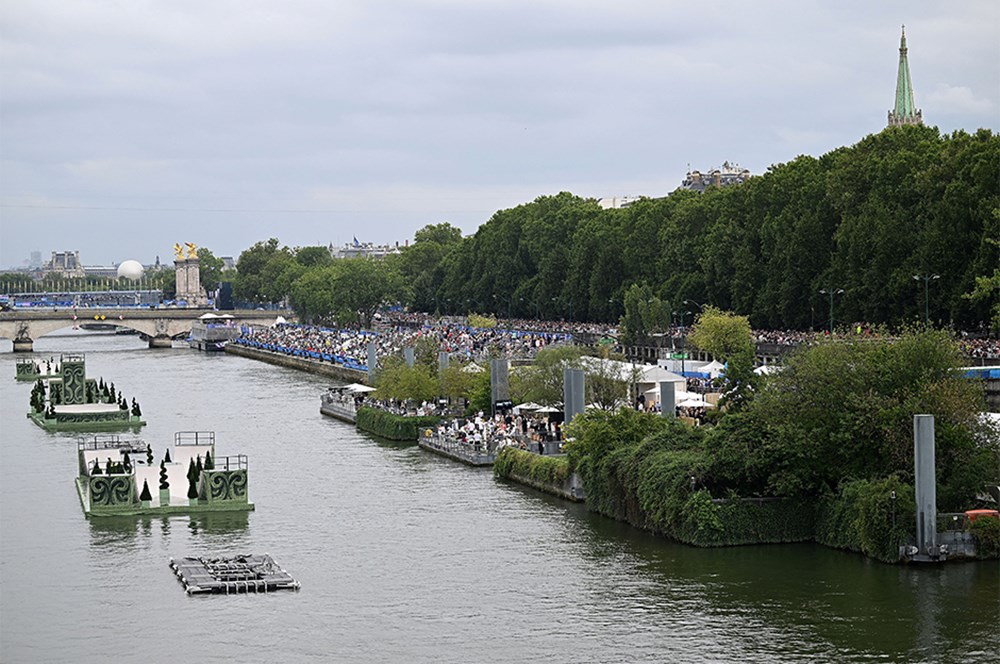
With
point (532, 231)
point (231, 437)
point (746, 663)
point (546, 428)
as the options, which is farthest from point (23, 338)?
point (746, 663)

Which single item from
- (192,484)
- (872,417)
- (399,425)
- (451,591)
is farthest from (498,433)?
(451,591)

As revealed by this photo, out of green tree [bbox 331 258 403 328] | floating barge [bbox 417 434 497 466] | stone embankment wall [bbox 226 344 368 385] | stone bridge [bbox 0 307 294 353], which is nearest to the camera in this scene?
floating barge [bbox 417 434 497 466]

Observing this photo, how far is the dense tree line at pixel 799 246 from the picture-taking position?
243ft

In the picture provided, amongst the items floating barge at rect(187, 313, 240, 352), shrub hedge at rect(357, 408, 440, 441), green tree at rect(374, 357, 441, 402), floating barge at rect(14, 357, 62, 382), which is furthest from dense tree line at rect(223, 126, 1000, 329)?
floating barge at rect(14, 357, 62, 382)

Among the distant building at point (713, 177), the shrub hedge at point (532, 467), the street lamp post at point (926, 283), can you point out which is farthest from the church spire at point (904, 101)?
the shrub hedge at point (532, 467)

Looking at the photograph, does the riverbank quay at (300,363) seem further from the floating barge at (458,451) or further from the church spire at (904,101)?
the church spire at (904,101)

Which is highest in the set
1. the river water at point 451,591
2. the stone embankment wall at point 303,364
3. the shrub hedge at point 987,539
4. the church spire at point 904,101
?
the church spire at point 904,101

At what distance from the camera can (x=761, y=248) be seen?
314 feet

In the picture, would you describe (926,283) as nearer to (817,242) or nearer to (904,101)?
(817,242)

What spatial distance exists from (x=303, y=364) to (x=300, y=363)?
124cm

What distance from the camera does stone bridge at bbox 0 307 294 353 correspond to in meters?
142

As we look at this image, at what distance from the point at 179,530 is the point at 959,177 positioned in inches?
1782

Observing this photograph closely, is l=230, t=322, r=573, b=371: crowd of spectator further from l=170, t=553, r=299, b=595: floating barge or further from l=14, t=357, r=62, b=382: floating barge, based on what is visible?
l=170, t=553, r=299, b=595: floating barge

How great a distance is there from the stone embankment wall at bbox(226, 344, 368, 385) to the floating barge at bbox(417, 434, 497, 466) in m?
27.1
